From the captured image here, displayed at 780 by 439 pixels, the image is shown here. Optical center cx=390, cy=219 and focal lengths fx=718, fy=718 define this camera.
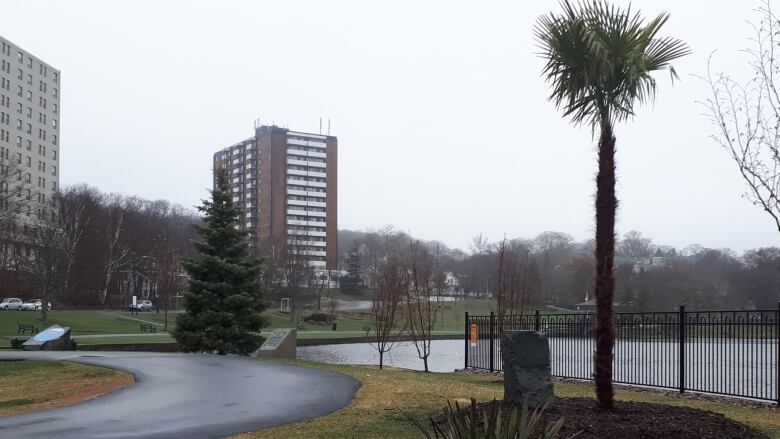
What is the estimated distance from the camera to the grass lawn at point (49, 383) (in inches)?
486

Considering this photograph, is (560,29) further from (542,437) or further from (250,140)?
(250,140)

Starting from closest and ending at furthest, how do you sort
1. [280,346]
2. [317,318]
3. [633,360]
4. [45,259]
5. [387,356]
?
[633,360]
[280,346]
[387,356]
[45,259]
[317,318]

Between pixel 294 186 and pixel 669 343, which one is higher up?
pixel 294 186

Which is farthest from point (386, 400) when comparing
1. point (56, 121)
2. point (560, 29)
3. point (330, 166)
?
point (330, 166)

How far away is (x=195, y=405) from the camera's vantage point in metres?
11.5

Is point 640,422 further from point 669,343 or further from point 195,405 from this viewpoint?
point 669,343

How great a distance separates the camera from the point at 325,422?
976 centimetres

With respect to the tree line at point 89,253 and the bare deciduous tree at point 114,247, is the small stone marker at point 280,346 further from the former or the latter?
the bare deciduous tree at point 114,247

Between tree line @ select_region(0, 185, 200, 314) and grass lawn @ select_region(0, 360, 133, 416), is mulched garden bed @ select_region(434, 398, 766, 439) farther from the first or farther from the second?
tree line @ select_region(0, 185, 200, 314)

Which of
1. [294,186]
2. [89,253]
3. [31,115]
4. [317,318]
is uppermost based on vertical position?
[31,115]

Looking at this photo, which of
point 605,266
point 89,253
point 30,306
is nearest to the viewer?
point 605,266

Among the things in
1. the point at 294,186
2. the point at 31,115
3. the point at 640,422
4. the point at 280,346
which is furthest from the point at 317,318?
the point at 294,186

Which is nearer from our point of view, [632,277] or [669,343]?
[669,343]

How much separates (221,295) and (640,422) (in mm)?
20422
